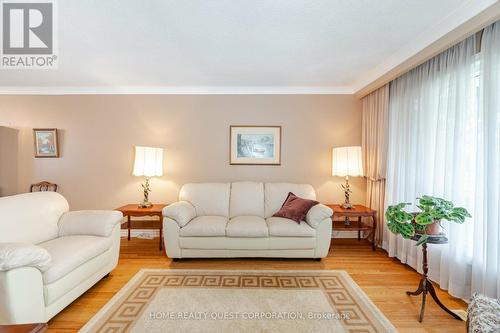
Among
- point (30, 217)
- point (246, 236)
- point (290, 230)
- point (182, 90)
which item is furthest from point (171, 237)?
point (182, 90)

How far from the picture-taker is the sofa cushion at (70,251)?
181 centimetres

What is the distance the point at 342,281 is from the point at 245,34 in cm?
280

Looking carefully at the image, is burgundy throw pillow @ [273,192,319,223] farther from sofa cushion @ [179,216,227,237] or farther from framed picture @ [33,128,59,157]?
framed picture @ [33,128,59,157]

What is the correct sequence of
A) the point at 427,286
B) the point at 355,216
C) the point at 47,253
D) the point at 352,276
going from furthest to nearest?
the point at 355,216
the point at 352,276
the point at 427,286
the point at 47,253

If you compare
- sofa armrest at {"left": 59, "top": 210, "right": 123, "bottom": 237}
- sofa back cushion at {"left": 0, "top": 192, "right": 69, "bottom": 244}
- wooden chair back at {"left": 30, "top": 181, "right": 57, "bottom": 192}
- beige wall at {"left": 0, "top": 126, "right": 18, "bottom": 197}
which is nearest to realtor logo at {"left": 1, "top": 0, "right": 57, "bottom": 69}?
beige wall at {"left": 0, "top": 126, "right": 18, "bottom": 197}

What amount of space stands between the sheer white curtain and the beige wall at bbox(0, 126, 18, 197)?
6.05 metres

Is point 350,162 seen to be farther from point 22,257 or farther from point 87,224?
point 22,257

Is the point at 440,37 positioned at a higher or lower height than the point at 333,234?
higher

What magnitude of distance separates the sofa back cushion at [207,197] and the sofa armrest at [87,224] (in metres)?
1.15

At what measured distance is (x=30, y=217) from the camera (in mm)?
2258

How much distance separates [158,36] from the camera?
231 cm

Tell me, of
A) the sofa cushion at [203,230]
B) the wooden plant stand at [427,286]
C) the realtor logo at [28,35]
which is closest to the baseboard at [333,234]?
the sofa cushion at [203,230]

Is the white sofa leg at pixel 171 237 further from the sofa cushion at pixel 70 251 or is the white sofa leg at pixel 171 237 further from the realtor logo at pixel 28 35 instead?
the realtor logo at pixel 28 35

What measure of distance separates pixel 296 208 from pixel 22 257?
272 centimetres
